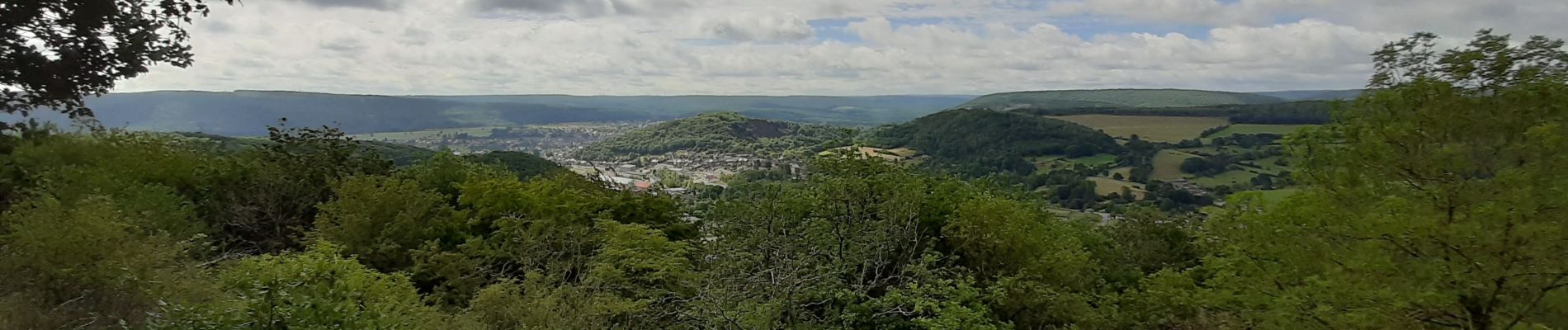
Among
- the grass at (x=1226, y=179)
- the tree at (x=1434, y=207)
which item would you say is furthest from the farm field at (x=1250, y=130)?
the tree at (x=1434, y=207)

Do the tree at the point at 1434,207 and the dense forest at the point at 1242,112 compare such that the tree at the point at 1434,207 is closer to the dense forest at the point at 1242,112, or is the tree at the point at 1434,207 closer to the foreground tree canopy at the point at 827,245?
the foreground tree canopy at the point at 827,245

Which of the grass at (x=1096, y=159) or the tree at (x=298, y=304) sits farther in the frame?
the grass at (x=1096, y=159)

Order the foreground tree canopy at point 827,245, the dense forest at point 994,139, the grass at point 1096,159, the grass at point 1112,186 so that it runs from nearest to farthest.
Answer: the foreground tree canopy at point 827,245
the grass at point 1112,186
the dense forest at point 994,139
the grass at point 1096,159

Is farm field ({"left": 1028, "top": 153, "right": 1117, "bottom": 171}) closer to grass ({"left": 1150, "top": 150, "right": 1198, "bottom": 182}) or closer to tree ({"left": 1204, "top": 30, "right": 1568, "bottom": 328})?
grass ({"left": 1150, "top": 150, "right": 1198, "bottom": 182})

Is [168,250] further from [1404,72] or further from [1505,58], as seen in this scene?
[1505,58]

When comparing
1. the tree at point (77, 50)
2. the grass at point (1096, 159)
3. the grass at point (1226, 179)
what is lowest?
the grass at point (1226, 179)

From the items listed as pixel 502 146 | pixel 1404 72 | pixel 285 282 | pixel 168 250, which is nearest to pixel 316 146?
pixel 168 250

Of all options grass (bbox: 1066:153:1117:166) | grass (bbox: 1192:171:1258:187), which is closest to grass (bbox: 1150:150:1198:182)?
grass (bbox: 1192:171:1258:187)
